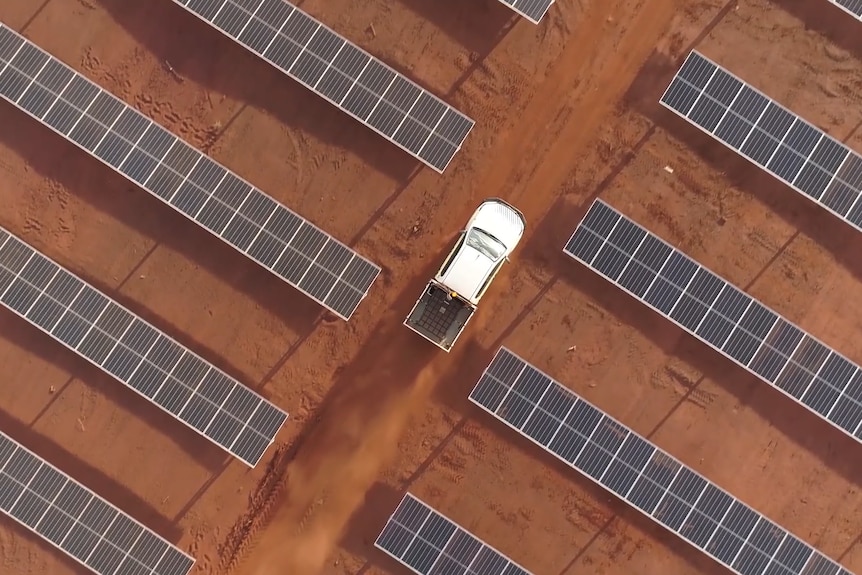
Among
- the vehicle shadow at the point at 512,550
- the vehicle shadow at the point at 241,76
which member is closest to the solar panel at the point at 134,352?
the vehicle shadow at the point at 512,550

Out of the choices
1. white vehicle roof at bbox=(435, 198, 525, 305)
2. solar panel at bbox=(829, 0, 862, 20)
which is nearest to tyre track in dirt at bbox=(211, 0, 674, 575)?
white vehicle roof at bbox=(435, 198, 525, 305)

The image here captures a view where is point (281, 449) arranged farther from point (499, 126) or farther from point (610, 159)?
point (610, 159)

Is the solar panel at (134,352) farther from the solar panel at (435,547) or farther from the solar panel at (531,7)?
the solar panel at (531,7)

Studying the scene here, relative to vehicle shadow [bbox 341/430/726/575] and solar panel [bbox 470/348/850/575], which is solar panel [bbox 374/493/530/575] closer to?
vehicle shadow [bbox 341/430/726/575]

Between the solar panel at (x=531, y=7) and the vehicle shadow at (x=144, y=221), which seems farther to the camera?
the vehicle shadow at (x=144, y=221)

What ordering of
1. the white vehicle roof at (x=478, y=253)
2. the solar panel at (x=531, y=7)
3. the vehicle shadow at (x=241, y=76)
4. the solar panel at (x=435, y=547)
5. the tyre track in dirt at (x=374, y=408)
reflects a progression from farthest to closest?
the vehicle shadow at (x=241, y=76)
the tyre track in dirt at (x=374, y=408)
the solar panel at (x=435, y=547)
the solar panel at (x=531, y=7)
the white vehicle roof at (x=478, y=253)

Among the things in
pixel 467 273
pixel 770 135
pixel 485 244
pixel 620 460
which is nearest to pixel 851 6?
pixel 770 135
